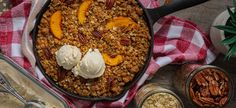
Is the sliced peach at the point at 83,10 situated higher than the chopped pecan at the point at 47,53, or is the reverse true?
the sliced peach at the point at 83,10

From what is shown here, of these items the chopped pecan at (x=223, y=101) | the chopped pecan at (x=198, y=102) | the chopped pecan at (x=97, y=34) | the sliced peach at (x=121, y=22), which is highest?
the sliced peach at (x=121, y=22)

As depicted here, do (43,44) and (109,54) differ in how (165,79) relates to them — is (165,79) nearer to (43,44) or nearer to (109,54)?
(109,54)

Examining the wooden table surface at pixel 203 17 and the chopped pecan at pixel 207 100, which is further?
the wooden table surface at pixel 203 17

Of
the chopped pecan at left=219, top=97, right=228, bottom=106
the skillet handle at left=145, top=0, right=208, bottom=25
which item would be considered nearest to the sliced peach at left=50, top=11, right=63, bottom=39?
the skillet handle at left=145, top=0, right=208, bottom=25

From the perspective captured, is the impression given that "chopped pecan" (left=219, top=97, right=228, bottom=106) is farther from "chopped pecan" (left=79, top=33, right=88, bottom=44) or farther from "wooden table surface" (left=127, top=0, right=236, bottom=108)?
"chopped pecan" (left=79, top=33, right=88, bottom=44)

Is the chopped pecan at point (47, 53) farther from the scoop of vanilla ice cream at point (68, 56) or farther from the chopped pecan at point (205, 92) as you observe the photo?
the chopped pecan at point (205, 92)

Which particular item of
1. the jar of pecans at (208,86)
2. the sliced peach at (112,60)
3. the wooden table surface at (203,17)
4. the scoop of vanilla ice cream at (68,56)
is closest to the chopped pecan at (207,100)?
the jar of pecans at (208,86)

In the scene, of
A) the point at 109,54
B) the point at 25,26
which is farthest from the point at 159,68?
the point at 25,26
